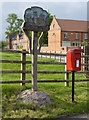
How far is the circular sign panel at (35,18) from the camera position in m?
5.04

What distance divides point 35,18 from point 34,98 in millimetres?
2415

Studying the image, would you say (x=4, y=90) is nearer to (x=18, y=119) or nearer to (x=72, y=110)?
(x=18, y=119)

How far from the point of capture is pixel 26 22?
506cm

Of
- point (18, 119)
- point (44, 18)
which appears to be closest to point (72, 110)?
point (18, 119)

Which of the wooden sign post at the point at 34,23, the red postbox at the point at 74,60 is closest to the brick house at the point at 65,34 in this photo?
the red postbox at the point at 74,60

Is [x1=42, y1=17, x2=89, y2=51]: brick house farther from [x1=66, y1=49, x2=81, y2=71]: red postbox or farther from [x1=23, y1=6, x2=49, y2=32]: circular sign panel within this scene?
[x1=23, y1=6, x2=49, y2=32]: circular sign panel

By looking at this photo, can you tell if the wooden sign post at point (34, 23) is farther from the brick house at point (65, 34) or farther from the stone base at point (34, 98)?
the brick house at point (65, 34)

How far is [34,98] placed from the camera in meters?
5.00

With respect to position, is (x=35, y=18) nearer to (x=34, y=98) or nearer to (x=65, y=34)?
(x=34, y=98)

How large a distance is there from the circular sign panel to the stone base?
6.55ft

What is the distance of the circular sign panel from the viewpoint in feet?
16.5

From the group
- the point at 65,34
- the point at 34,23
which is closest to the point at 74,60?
the point at 34,23

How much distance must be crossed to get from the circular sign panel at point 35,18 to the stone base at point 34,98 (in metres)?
2.00

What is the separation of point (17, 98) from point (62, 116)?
1.53 meters
